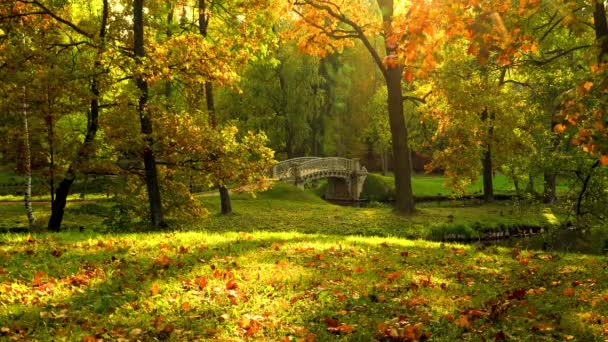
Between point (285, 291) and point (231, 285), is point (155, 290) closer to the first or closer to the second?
Result: point (231, 285)

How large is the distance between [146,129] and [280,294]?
8.51 metres

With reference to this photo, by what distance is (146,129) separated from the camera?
44.0ft

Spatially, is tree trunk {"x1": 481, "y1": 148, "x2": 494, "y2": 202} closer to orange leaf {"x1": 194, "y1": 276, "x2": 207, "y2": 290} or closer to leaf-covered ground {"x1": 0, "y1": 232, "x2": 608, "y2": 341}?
leaf-covered ground {"x1": 0, "y1": 232, "x2": 608, "y2": 341}

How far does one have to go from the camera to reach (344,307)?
5934mm

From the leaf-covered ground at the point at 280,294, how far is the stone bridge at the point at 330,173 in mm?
29937

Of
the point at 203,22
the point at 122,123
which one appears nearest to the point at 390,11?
the point at 203,22

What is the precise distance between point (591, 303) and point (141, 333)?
517cm

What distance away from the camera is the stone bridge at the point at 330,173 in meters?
39.8

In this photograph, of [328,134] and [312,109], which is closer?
[312,109]

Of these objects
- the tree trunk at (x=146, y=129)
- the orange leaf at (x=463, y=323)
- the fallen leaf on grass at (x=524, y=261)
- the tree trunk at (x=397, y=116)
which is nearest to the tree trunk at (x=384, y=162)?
the tree trunk at (x=397, y=116)

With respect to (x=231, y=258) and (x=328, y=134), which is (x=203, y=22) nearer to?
(x=231, y=258)

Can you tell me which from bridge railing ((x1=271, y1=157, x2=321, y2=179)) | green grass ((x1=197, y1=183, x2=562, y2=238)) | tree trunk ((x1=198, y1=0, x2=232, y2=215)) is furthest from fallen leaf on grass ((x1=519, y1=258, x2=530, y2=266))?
bridge railing ((x1=271, y1=157, x2=321, y2=179))

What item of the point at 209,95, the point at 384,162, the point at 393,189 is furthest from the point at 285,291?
the point at 384,162

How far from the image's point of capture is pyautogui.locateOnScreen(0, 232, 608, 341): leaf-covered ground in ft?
16.6
